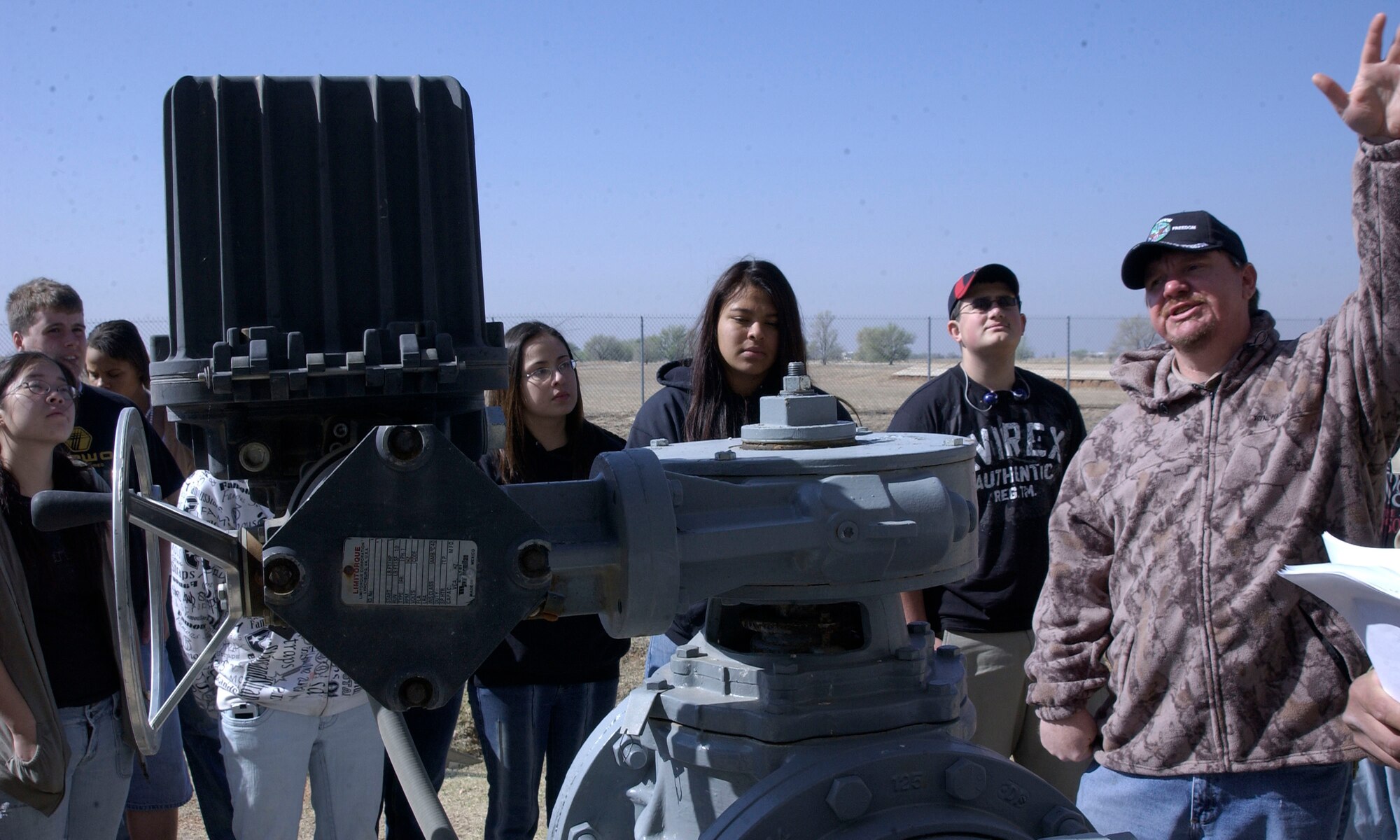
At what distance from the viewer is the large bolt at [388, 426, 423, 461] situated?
979mm

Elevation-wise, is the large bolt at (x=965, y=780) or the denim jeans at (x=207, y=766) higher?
the large bolt at (x=965, y=780)

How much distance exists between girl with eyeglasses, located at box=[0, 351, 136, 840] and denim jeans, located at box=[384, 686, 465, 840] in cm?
81

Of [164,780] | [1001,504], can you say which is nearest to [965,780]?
[1001,504]

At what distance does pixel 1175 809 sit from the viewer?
2.16 meters

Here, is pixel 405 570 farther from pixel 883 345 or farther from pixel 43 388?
pixel 883 345

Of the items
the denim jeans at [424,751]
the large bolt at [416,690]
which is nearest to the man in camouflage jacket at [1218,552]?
the large bolt at [416,690]

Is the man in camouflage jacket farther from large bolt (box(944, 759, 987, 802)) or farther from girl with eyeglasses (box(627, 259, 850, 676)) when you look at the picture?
large bolt (box(944, 759, 987, 802))

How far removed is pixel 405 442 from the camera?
0.98 meters

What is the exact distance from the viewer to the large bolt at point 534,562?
1.01 meters

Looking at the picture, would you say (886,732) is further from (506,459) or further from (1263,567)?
(506,459)

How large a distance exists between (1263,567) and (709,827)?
1.42 m

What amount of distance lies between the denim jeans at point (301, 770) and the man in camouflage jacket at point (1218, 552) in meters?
1.86

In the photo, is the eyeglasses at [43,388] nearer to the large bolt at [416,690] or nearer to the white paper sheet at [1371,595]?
the large bolt at [416,690]

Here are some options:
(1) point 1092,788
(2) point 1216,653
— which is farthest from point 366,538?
(1) point 1092,788
